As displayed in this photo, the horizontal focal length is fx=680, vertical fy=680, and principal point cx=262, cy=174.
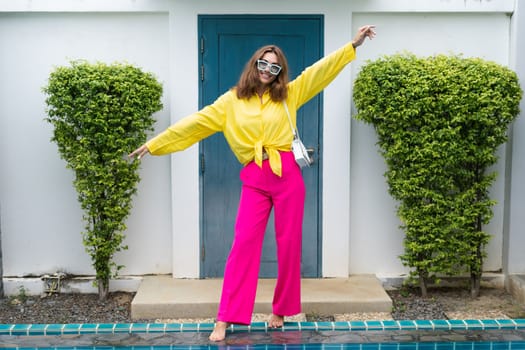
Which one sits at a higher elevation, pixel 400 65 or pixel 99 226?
pixel 400 65

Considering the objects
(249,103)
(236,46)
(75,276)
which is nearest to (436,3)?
(236,46)

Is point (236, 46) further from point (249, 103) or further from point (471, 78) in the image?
point (471, 78)

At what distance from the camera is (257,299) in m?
5.31

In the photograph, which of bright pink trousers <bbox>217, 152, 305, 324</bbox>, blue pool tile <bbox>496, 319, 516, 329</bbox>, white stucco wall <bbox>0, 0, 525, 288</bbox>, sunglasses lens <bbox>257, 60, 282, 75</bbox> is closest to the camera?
sunglasses lens <bbox>257, 60, 282, 75</bbox>

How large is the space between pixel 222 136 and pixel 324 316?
5.58 ft

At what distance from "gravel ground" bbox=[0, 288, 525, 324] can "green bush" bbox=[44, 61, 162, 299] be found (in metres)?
0.30

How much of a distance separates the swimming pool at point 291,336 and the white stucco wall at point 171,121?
1228mm

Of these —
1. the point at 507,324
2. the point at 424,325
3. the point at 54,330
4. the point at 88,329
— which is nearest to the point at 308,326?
the point at 424,325

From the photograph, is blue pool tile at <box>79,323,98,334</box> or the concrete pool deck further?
the concrete pool deck

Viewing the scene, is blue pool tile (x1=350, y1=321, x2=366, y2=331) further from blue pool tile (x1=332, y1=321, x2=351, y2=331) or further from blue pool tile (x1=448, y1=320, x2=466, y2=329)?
blue pool tile (x1=448, y1=320, x2=466, y2=329)

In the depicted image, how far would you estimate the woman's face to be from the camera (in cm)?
416

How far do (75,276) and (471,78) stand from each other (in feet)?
12.0

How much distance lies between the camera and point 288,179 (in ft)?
14.0

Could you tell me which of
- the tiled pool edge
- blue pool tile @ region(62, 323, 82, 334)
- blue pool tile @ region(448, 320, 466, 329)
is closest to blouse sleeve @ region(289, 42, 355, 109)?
the tiled pool edge
